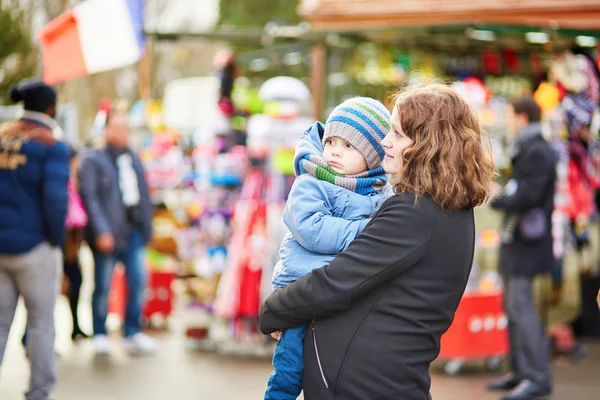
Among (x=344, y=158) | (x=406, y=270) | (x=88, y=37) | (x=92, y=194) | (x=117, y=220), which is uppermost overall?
(x=88, y=37)

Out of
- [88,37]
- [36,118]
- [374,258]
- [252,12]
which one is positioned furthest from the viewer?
[252,12]

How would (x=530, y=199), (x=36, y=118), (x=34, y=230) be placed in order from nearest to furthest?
(x=34, y=230)
(x=36, y=118)
(x=530, y=199)

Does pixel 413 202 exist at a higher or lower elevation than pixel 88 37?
lower

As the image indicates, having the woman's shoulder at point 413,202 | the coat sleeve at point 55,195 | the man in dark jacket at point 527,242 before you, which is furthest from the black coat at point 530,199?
the woman's shoulder at point 413,202

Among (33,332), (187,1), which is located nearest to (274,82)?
(33,332)

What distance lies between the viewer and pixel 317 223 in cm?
299

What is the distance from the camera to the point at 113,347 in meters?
8.83

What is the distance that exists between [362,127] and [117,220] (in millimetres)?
5601

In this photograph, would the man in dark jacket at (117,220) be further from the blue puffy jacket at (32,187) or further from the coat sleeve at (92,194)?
the blue puffy jacket at (32,187)

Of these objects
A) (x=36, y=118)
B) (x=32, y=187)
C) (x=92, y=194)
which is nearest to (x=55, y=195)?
(x=32, y=187)

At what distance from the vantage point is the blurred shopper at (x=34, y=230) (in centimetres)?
576

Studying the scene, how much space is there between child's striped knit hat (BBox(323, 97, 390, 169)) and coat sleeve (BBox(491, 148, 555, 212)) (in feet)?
12.2

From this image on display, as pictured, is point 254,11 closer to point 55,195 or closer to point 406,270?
point 55,195

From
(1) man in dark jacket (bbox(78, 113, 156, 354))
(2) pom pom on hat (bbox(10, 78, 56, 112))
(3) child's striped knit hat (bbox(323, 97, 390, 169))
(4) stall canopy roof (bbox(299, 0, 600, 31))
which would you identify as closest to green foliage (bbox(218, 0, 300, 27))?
(4) stall canopy roof (bbox(299, 0, 600, 31))
